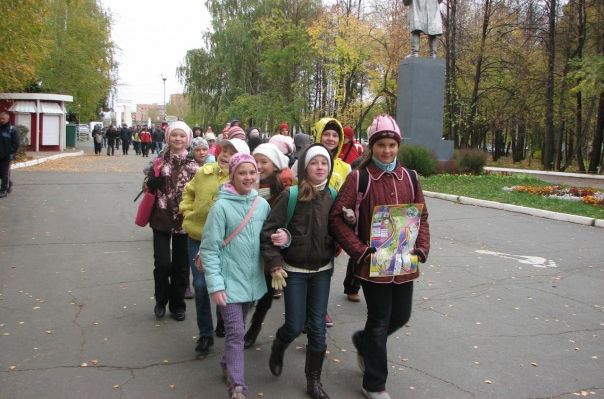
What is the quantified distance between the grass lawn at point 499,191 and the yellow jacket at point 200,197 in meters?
9.25

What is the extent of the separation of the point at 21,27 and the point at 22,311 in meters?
11.3

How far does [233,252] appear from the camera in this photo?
355cm

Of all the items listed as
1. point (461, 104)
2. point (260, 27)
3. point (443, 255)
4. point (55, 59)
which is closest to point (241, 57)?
point (260, 27)

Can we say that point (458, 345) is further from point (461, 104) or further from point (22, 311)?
point (461, 104)

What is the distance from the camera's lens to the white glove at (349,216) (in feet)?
11.2

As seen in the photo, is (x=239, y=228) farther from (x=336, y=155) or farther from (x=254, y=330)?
(x=336, y=155)

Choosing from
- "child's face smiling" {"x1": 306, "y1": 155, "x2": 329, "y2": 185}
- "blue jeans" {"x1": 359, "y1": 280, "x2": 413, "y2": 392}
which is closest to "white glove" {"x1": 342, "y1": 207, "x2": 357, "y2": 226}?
"child's face smiling" {"x1": 306, "y1": 155, "x2": 329, "y2": 185}

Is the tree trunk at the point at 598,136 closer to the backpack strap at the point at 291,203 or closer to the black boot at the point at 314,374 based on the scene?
the backpack strap at the point at 291,203

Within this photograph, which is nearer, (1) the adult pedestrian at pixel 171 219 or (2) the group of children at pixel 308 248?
(2) the group of children at pixel 308 248

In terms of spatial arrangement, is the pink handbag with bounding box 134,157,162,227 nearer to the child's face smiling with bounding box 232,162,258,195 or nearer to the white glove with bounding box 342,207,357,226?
the child's face smiling with bounding box 232,162,258,195

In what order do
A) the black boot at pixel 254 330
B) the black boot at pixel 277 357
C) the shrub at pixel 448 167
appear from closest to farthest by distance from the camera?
the black boot at pixel 277 357 → the black boot at pixel 254 330 → the shrub at pixel 448 167

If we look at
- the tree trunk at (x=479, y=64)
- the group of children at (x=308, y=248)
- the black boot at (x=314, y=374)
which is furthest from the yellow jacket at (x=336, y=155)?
the tree trunk at (x=479, y=64)

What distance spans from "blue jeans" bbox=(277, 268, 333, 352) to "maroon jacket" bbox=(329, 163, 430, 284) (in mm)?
280

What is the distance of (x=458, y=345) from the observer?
14.9ft
